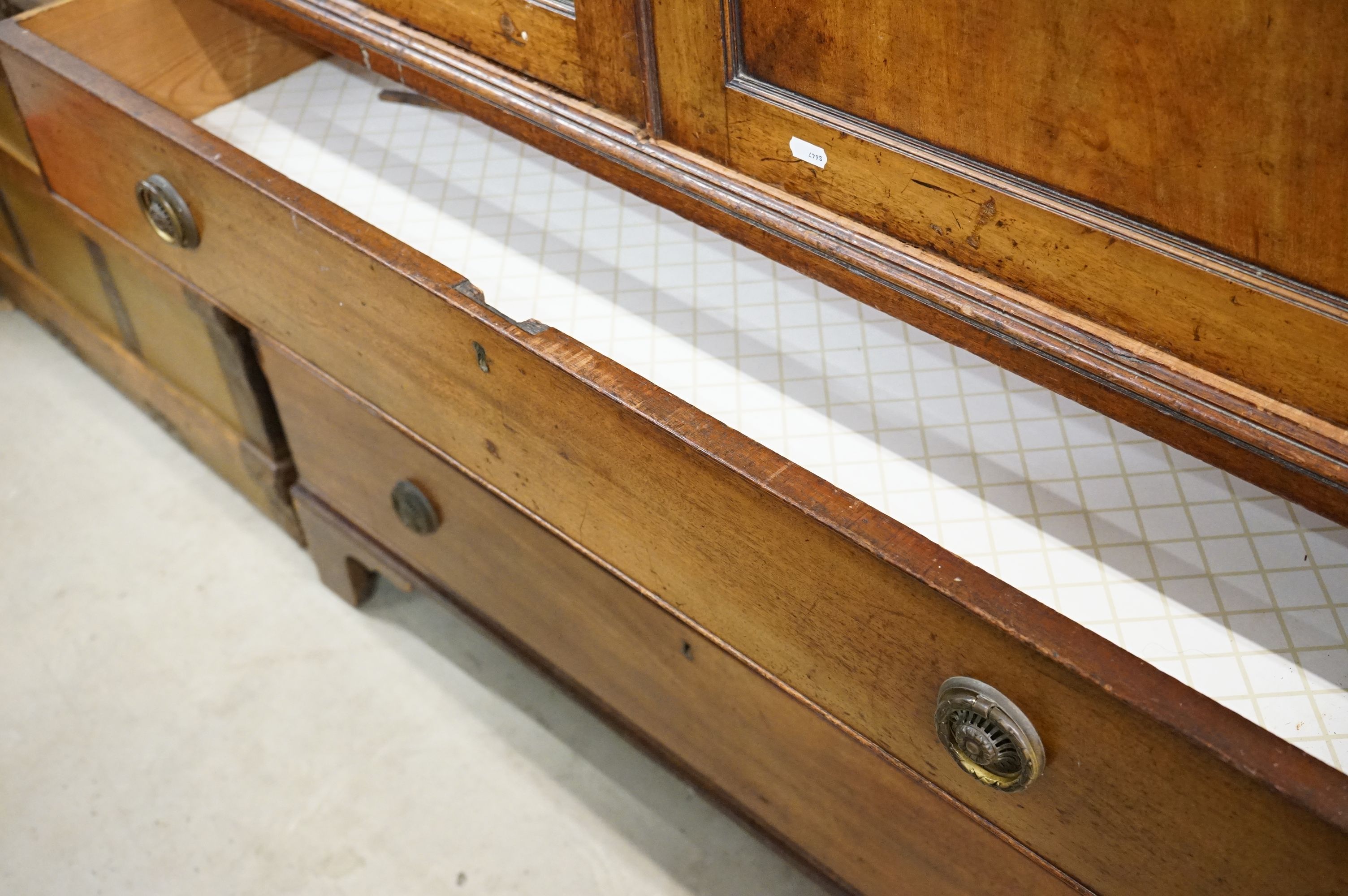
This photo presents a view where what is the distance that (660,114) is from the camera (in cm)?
85

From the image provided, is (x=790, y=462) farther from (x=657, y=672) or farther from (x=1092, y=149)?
(x=657, y=672)

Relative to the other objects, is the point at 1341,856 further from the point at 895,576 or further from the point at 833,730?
the point at 833,730

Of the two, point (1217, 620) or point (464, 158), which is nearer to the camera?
point (1217, 620)

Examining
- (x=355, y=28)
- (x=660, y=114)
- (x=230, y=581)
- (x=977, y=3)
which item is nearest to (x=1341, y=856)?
(x=977, y=3)

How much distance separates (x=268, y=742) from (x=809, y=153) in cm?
96

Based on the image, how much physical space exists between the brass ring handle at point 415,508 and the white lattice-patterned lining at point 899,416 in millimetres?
239

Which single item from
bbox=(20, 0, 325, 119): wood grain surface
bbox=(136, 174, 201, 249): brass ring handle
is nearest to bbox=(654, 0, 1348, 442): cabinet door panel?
bbox=(136, 174, 201, 249): brass ring handle

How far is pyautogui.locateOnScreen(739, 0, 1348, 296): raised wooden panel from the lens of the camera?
566 mm

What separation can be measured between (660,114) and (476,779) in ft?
2.63

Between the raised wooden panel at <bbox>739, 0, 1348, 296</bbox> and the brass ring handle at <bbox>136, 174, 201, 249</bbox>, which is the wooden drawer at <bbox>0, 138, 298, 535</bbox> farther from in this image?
the raised wooden panel at <bbox>739, 0, 1348, 296</bbox>

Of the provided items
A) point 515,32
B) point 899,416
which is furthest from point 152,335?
point 899,416

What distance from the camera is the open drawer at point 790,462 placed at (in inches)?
25.6

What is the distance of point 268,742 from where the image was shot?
1.36 metres

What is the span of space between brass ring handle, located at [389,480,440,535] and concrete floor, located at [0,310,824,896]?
20 centimetres
